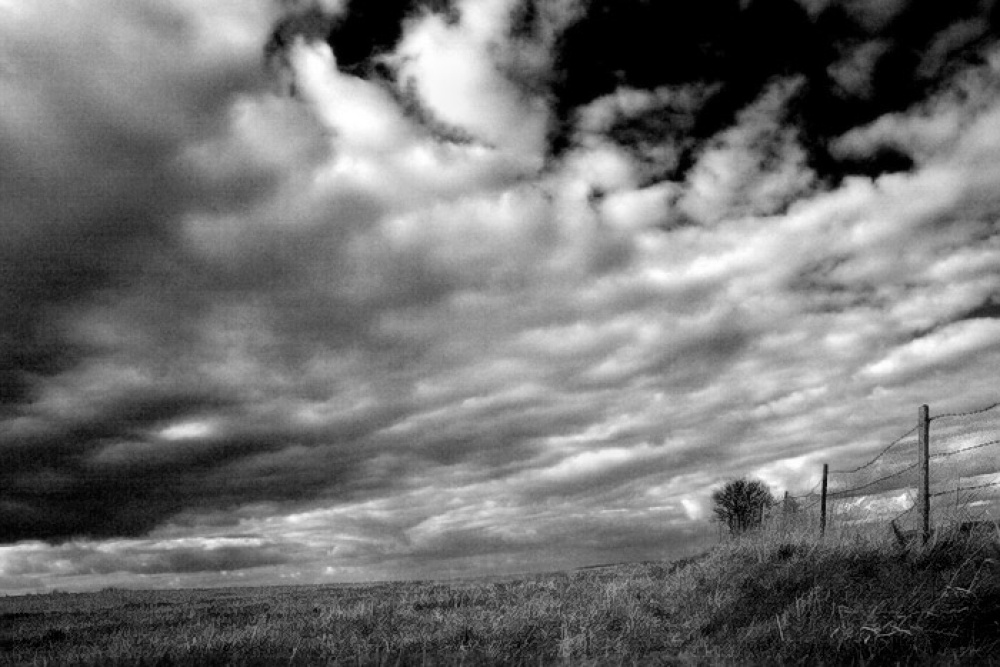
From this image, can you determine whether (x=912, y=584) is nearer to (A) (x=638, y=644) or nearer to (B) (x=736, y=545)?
(A) (x=638, y=644)

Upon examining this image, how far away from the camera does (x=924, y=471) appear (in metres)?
12.9

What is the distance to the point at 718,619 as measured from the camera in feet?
34.2

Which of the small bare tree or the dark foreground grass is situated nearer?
the dark foreground grass

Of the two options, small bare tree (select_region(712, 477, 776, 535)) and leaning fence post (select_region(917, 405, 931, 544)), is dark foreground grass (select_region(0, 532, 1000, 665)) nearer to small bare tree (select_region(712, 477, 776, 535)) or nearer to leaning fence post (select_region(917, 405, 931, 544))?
leaning fence post (select_region(917, 405, 931, 544))

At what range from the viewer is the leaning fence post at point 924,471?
12.5 m

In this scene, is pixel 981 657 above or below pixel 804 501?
below

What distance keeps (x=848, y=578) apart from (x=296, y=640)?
8.35 meters

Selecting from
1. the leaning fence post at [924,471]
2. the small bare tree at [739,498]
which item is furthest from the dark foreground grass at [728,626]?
the small bare tree at [739,498]

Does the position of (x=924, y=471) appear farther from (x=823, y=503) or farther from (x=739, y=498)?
(x=739, y=498)

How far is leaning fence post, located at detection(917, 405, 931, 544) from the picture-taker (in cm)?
1252

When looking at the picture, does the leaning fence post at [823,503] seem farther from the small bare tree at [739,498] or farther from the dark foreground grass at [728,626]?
the small bare tree at [739,498]

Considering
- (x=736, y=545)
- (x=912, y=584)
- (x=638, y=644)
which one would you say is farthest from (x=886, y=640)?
(x=736, y=545)

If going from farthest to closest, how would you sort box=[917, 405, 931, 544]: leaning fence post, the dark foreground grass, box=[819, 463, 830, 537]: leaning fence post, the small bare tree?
the small bare tree, box=[819, 463, 830, 537]: leaning fence post, box=[917, 405, 931, 544]: leaning fence post, the dark foreground grass

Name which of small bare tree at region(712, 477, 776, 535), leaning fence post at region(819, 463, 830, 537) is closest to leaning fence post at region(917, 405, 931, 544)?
leaning fence post at region(819, 463, 830, 537)
